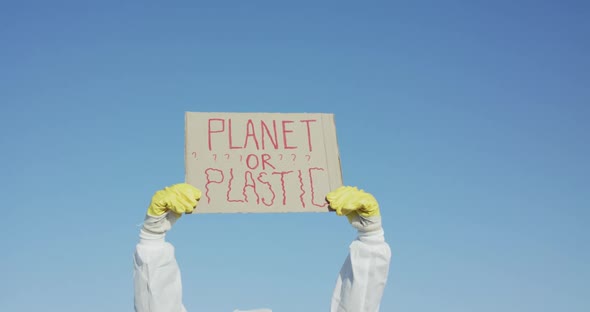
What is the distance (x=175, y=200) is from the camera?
663 centimetres

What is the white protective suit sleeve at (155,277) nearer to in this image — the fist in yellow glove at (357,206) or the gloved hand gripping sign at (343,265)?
the gloved hand gripping sign at (343,265)

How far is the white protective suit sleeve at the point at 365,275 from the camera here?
6957 millimetres

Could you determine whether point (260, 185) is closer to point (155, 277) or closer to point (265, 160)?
point (265, 160)

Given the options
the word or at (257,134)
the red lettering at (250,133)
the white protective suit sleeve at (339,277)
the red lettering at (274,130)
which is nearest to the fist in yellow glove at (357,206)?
the white protective suit sleeve at (339,277)

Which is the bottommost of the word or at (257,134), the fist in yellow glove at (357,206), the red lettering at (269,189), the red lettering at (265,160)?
the fist in yellow glove at (357,206)

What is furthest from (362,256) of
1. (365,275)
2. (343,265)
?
(343,265)

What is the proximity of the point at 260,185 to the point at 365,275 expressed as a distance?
123 cm

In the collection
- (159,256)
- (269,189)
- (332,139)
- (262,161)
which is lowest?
(159,256)

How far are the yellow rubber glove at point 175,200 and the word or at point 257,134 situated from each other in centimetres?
62

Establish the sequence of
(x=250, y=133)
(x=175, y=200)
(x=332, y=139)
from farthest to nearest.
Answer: (x=332, y=139) < (x=250, y=133) < (x=175, y=200)

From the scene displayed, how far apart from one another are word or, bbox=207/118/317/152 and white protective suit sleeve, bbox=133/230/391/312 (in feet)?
3.45

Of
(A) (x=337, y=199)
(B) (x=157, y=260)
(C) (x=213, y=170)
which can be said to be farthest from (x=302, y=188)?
(B) (x=157, y=260)

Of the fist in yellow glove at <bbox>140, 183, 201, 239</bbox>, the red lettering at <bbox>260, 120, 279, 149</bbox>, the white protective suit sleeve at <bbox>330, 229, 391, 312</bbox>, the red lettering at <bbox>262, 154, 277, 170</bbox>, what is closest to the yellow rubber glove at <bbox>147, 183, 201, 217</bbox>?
the fist in yellow glove at <bbox>140, 183, 201, 239</bbox>

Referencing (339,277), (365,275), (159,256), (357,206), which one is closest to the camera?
(159,256)
